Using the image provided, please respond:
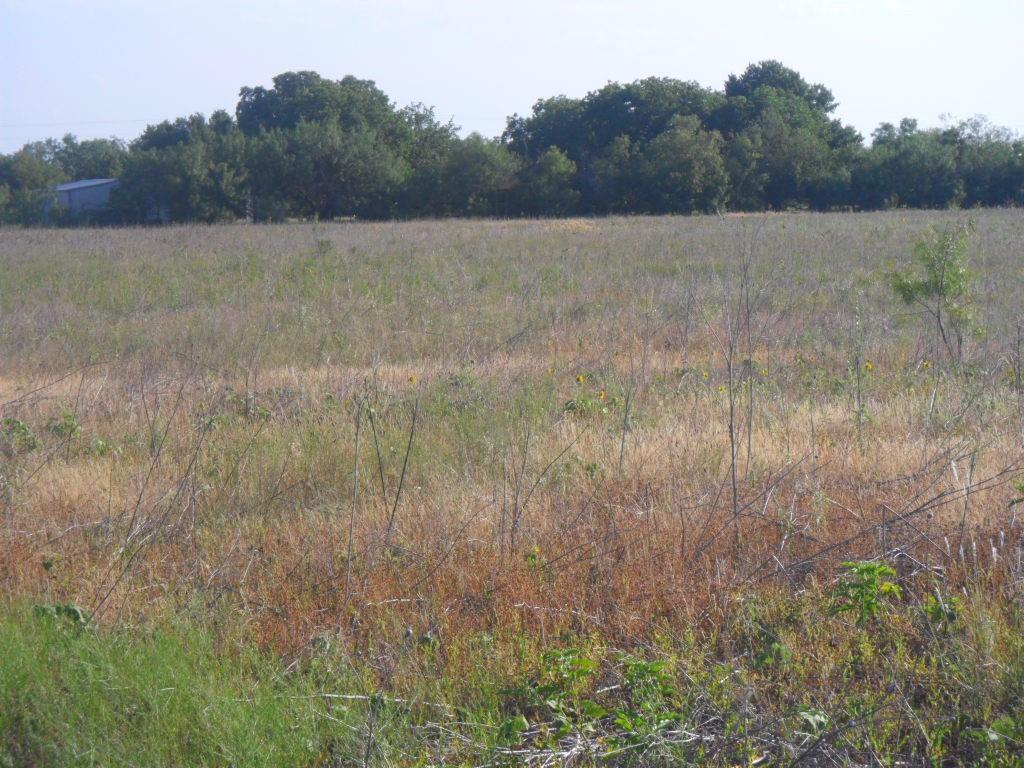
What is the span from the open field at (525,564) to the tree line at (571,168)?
37.3 m

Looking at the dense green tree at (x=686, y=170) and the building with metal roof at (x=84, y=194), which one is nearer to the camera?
the dense green tree at (x=686, y=170)

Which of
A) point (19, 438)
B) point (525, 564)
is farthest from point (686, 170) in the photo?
point (525, 564)

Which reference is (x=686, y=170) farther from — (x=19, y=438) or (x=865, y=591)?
(x=865, y=591)

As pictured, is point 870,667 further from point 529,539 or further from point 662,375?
point 662,375

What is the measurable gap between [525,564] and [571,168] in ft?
148

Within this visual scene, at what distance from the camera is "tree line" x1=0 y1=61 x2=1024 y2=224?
44.2 m

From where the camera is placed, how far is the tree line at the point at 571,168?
44.2 metres

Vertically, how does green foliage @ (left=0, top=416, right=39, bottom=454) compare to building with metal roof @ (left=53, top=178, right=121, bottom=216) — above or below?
below

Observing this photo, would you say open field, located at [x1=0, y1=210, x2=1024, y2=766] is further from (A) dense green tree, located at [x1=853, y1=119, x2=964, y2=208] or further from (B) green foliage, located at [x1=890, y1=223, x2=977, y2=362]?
(A) dense green tree, located at [x1=853, y1=119, x2=964, y2=208]

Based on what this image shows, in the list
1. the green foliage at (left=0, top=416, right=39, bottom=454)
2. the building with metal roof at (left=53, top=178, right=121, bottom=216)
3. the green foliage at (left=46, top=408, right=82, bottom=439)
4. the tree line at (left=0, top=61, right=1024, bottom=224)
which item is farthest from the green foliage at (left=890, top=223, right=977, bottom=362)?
the building with metal roof at (left=53, top=178, right=121, bottom=216)

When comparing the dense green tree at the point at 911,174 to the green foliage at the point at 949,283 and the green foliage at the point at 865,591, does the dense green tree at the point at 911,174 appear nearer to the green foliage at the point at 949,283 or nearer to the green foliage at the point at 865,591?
the green foliage at the point at 949,283

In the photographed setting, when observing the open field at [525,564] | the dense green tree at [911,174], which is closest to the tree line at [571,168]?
the dense green tree at [911,174]

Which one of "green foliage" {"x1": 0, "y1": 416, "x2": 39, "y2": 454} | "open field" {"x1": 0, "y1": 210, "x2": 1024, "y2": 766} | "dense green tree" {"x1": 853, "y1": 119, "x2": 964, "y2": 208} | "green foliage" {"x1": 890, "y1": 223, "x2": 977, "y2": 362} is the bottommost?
"open field" {"x1": 0, "y1": 210, "x2": 1024, "y2": 766}

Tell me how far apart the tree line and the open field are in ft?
122
